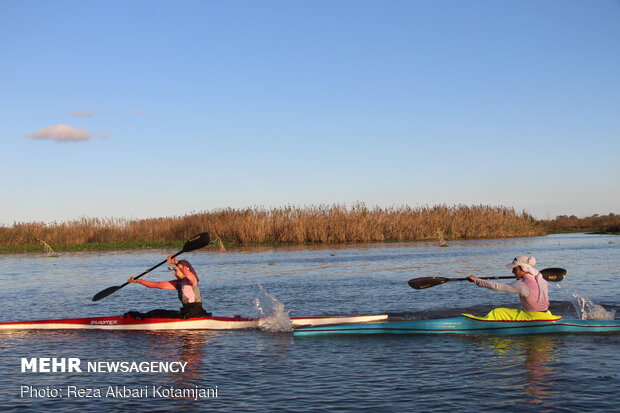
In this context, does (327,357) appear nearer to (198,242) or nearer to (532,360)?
(532,360)

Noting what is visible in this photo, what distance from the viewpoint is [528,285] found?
1087 cm

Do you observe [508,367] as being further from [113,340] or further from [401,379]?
[113,340]

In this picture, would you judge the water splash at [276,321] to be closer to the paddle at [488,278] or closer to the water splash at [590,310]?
the paddle at [488,278]

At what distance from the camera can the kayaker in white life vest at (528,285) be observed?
35.4 feet

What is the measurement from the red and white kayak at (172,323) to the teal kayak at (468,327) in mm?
703

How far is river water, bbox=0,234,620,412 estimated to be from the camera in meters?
7.62

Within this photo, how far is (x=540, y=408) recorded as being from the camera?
23.2 ft

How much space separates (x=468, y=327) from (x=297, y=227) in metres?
29.3

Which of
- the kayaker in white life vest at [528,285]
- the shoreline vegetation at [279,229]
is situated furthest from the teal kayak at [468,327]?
the shoreline vegetation at [279,229]

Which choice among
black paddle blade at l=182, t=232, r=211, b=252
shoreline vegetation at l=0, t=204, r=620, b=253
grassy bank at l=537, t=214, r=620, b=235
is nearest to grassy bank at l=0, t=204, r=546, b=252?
shoreline vegetation at l=0, t=204, r=620, b=253

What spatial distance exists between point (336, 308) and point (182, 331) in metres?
4.22

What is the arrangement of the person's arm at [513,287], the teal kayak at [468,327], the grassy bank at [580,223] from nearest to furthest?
the person's arm at [513,287] < the teal kayak at [468,327] < the grassy bank at [580,223]

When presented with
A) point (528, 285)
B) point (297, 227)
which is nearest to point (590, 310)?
point (528, 285)

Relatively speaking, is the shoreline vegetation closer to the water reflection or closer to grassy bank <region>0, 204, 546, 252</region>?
grassy bank <region>0, 204, 546, 252</region>
